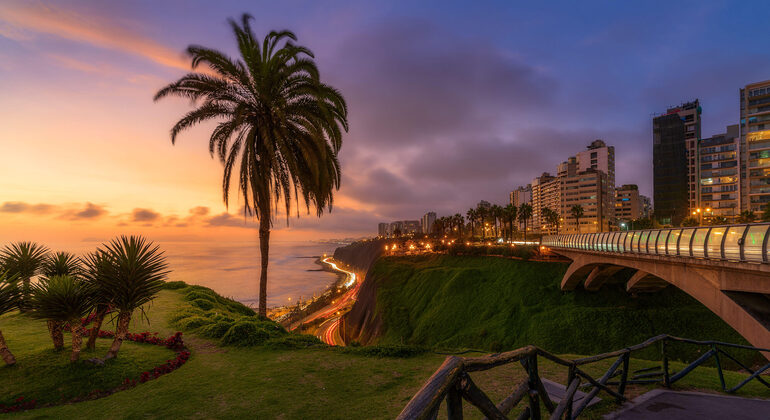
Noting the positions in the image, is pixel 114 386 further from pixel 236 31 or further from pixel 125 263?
pixel 236 31

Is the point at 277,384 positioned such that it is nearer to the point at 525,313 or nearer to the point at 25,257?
the point at 25,257

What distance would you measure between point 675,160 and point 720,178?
36.5 meters

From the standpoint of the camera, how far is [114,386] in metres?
8.16

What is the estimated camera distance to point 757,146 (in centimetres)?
7206

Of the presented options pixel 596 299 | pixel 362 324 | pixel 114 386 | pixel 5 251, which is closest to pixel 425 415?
pixel 114 386

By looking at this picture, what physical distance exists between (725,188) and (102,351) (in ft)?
448

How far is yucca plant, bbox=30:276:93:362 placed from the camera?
8578 mm

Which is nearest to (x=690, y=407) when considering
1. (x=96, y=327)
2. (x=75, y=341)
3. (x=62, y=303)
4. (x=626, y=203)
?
(x=75, y=341)

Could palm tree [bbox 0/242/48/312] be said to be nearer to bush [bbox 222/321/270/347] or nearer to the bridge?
bush [bbox 222/321/270/347]

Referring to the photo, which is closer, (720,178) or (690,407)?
(690,407)

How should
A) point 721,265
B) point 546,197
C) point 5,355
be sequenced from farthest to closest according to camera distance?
point 546,197 → point 721,265 → point 5,355

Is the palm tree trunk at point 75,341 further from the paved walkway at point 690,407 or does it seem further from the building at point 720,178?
the building at point 720,178

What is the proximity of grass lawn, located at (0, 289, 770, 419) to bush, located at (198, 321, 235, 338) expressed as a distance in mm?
1219

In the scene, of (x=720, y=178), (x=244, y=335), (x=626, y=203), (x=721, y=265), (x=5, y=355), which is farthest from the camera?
(x=626, y=203)
